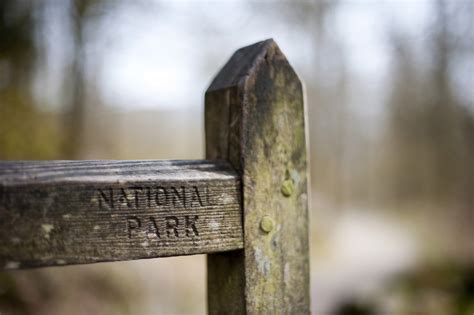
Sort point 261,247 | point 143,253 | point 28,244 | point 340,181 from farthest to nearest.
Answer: point 340,181
point 261,247
point 143,253
point 28,244

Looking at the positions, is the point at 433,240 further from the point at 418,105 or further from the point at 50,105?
the point at 50,105

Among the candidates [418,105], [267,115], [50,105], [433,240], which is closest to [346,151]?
[418,105]

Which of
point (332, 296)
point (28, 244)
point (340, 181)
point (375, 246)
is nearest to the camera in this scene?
point (28, 244)

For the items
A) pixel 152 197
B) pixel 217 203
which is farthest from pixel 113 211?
pixel 217 203

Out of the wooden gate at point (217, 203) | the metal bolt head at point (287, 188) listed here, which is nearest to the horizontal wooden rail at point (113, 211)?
the wooden gate at point (217, 203)

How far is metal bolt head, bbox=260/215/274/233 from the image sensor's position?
1.27 m

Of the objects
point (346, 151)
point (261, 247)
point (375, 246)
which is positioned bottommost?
point (375, 246)

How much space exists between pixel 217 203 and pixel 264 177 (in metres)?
0.15

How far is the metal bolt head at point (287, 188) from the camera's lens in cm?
132

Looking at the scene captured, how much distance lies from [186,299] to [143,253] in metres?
6.43

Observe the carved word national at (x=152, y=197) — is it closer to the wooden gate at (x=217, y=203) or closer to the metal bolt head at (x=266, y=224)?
the wooden gate at (x=217, y=203)

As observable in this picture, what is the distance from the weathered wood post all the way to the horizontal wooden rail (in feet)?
0.21

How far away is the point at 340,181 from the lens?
1841cm

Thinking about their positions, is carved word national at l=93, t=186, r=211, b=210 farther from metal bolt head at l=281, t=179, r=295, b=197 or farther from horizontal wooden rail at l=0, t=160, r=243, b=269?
metal bolt head at l=281, t=179, r=295, b=197
